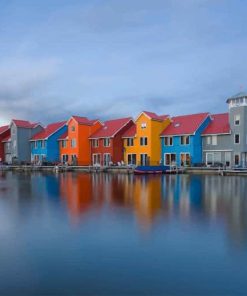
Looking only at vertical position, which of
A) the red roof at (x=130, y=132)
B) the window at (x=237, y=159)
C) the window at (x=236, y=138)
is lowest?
the window at (x=237, y=159)

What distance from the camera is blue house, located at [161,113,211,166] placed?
47250mm

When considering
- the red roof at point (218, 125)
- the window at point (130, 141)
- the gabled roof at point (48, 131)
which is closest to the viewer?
the red roof at point (218, 125)

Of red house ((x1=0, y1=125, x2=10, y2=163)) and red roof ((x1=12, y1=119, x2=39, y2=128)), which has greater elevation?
red roof ((x1=12, y1=119, x2=39, y2=128))

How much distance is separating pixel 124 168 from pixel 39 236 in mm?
38128

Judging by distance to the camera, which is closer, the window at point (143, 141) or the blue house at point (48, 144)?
the window at point (143, 141)

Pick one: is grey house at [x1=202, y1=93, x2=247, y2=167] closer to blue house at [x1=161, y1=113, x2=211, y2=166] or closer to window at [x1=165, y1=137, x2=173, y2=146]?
blue house at [x1=161, y1=113, x2=211, y2=166]

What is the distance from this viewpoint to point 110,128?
190ft

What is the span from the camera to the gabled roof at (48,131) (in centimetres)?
6504

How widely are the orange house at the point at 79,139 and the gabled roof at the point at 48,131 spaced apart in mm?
4650

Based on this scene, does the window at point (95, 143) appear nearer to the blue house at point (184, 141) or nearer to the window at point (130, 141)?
the window at point (130, 141)

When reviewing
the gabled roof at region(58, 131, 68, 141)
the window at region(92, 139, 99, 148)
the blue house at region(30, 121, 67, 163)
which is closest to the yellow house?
the window at region(92, 139, 99, 148)

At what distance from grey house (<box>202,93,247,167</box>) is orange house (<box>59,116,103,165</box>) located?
22.5m

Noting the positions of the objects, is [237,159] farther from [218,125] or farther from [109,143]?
[109,143]

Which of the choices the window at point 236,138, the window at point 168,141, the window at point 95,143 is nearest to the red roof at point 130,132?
the window at point 95,143
